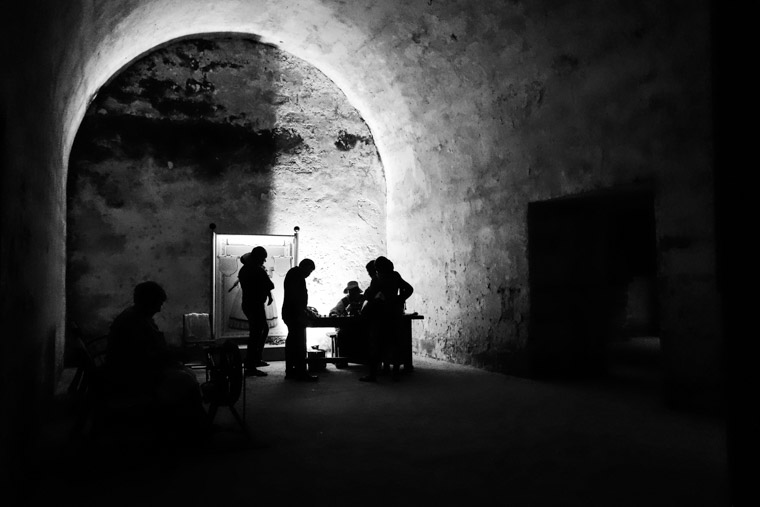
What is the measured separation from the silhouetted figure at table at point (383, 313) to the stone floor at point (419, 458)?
4.54 ft

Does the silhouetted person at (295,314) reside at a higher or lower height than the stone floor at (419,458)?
higher

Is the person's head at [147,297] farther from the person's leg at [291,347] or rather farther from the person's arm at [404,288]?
the person's arm at [404,288]

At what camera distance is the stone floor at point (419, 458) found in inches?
129

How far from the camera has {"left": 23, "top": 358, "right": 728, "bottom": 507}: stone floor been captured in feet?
10.7

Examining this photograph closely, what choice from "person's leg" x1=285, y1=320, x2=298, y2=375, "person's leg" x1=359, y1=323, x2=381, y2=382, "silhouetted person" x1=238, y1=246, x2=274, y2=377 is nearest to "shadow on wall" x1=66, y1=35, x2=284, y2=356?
"silhouetted person" x1=238, y1=246, x2=274, y2=377

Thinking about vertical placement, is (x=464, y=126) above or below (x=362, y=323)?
above

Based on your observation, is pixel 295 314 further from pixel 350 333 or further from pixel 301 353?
pixel 350 333

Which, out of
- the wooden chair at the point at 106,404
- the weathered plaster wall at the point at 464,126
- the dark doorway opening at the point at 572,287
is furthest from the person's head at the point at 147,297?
the dark doorway opening at the point at 572,287

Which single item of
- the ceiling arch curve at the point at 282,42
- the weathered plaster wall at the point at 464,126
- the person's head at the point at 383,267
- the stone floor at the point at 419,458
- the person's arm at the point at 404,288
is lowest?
the stone floor at the point at 419,458

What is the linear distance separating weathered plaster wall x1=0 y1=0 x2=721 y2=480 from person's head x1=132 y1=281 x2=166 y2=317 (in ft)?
2.14

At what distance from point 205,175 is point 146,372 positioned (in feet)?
19.9

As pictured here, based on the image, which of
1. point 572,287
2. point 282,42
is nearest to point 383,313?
point 572,287

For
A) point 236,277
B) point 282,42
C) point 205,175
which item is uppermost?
point 282,42

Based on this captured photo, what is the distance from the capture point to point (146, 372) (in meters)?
4.07
